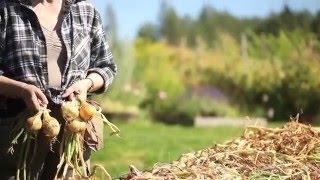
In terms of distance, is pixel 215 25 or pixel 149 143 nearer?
pixel 149 143

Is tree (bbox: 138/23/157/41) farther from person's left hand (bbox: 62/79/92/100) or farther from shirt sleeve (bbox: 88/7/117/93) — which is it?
person's left hand (bbox: 62/79/92/100)

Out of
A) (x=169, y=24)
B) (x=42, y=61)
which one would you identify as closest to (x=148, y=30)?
(x=169, y=24)

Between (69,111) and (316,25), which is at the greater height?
(69,111)

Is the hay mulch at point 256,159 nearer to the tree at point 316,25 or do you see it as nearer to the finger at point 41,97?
the finger at point 41,97

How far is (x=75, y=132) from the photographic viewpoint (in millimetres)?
3256

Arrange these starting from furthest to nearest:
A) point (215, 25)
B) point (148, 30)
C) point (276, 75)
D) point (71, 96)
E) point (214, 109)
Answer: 1. point (148, 30)
2. point (215, 25)
3. point (276, 75)
4. point (214, 109)
5. point (71, 96)

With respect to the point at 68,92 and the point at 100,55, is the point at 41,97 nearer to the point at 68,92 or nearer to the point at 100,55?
the point at 68,92

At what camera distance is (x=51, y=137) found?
332 centimetres

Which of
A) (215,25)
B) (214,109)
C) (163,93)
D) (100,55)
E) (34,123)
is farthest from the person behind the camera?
(215,25)

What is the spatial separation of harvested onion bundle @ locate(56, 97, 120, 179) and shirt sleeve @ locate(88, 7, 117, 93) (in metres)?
0.41

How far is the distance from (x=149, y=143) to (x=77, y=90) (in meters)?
8.69

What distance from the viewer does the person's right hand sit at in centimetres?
328

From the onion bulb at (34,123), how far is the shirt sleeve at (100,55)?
0.51 m

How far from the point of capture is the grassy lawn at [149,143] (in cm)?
959
